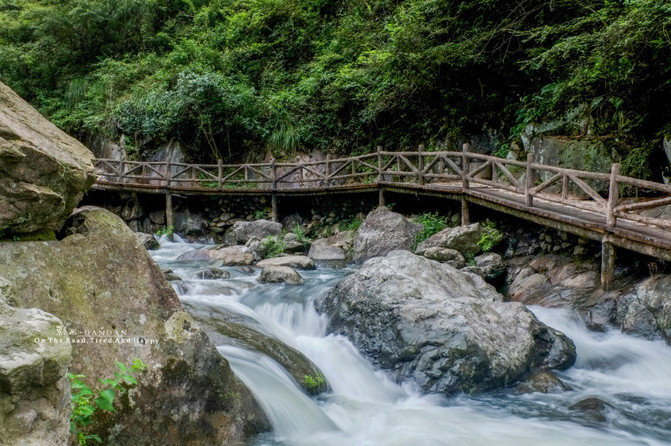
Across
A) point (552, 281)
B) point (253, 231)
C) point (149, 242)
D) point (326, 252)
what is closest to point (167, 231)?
point (149, 242)

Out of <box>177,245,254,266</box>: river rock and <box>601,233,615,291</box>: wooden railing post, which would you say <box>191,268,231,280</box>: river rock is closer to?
<box>177,245,254,266</box>: river rock

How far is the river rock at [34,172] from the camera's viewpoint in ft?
9.84

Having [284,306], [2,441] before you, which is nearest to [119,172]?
[284,306]

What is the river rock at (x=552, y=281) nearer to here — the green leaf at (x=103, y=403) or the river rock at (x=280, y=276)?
the river rock at (x=280, y=276)

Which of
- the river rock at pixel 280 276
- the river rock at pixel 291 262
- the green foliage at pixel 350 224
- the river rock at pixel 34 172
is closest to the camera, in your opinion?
the river rock at pixel 34 172

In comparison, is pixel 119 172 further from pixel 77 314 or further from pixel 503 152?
pixel 77 314

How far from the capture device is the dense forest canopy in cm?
957

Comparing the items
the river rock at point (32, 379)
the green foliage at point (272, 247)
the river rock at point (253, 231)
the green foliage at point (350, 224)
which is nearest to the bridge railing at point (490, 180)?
the green foliage at point (350, 224)

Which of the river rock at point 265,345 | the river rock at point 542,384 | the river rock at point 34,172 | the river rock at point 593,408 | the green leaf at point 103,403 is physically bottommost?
the river rock at point 593,408

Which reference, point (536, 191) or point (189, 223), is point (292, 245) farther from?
point (536, 191)

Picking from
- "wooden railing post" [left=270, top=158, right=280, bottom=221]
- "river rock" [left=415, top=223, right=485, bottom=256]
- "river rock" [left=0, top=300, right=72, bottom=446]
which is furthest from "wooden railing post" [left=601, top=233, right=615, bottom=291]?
"wooden railing post" [left=270, top=158, right=280, bottom=221]

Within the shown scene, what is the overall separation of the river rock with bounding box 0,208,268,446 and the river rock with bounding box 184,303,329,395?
1.10 meters

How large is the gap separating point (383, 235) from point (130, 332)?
863cm

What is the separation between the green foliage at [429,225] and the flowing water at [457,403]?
4754mm
